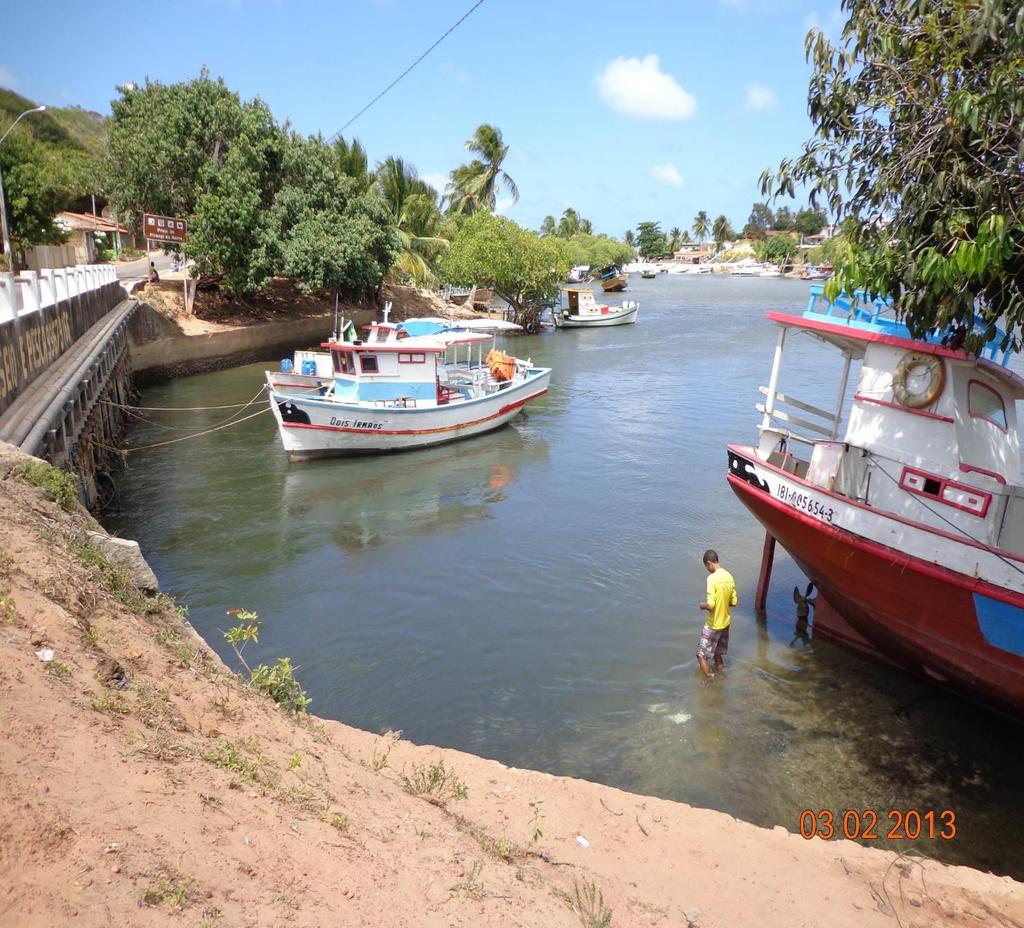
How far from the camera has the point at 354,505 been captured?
681 inches

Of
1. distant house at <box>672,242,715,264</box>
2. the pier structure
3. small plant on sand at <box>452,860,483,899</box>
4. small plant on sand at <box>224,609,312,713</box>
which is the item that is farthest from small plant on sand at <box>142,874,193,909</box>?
distant house at <box>672,242,715,264</box>

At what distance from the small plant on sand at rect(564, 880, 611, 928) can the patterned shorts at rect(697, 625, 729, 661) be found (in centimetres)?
527

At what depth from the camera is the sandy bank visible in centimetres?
344

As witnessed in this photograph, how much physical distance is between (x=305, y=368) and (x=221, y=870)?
2154 cm

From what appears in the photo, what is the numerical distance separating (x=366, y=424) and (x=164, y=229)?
57.2 ft

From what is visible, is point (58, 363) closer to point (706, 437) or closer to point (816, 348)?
point (706, 437)

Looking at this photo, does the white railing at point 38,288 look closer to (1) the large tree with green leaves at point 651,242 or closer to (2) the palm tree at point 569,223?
(2) the palm tree at point 569,223

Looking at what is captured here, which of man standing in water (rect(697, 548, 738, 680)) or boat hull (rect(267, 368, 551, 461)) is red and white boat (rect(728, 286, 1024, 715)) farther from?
boat hull (rect(267, 368, 551, 461))

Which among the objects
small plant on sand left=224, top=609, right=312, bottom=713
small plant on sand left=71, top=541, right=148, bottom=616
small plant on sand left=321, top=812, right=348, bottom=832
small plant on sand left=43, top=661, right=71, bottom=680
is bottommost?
small plant on sand left=224, top=609, right=312, bottom=713

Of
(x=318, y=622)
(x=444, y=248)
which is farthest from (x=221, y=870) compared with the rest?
(x=444, y=248)

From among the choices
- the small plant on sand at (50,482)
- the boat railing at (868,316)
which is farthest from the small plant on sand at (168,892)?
the boat railing at (868,316)

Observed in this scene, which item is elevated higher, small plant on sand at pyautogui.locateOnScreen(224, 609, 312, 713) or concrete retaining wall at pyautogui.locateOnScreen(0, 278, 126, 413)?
concrete retaining wall at pyautogui.locateOnScreen(0, 278, 126, 413)

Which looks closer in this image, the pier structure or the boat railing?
the boat railing
